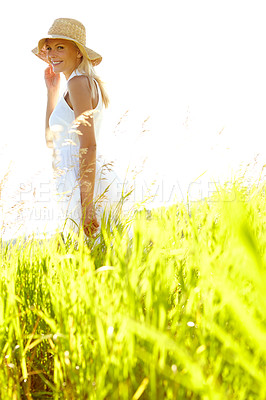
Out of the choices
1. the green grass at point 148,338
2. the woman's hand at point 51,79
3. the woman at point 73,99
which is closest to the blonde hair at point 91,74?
the woman at point 73,99

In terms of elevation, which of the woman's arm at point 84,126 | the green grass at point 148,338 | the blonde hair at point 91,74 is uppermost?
the blonde hair at point 91,74

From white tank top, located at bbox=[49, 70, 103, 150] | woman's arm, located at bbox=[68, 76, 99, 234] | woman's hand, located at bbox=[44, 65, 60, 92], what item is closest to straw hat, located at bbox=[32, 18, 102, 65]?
white tank top, located at bbox=[49, 70, 103, 150]

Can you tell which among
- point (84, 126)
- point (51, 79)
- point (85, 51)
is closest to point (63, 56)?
point (85, 51)

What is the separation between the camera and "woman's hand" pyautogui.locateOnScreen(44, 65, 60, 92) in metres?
3.63

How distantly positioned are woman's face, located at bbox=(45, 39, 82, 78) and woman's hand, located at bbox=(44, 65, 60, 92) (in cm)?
55

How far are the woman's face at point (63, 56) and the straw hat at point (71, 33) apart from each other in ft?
0.27

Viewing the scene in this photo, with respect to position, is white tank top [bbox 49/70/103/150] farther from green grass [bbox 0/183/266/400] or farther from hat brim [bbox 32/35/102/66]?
green grass [bbox 0/183/266/400]

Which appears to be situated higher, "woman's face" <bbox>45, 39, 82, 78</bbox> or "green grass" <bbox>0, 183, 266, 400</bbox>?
"woman's face" <bbox>45, 39, 82, 78</bbox>

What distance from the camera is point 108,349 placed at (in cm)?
86

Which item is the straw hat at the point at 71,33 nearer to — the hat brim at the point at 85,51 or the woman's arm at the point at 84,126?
the hat brim at the point at 85,51

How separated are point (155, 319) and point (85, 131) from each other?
1.95 m

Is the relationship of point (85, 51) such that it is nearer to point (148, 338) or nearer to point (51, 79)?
point (51, 79)

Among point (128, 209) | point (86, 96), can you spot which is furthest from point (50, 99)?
point (128, 209)

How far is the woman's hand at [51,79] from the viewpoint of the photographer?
11.9ft
